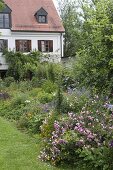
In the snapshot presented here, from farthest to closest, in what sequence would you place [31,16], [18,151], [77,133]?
[31,16], [18,151], [77,133]

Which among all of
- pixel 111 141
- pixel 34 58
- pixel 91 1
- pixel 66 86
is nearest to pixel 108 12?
pixel 91 1

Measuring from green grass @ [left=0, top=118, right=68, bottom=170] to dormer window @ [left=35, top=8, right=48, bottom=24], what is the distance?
30.7 metres

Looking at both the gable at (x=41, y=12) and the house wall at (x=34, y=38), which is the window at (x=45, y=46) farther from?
the gable at (x=41, y=12)

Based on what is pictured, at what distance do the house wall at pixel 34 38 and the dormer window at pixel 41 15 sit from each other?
176 centimetres

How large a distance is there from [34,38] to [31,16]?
116 inches

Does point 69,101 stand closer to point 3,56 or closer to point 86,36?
point 86,36

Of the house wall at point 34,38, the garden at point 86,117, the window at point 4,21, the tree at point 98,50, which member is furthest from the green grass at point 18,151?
the window at point 4,21

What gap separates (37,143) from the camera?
1095 cm

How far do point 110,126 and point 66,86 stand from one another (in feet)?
27.7

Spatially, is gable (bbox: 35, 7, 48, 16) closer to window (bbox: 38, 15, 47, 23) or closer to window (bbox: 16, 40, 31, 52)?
window (bbox: 38, 15, 47, 23)

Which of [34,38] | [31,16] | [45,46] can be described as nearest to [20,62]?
[34,38]

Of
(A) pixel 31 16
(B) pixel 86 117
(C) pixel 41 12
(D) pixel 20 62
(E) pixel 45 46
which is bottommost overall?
(D) pixel 20 62

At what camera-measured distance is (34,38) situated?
41.7 meters

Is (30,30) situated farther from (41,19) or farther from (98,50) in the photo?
(98,50)
